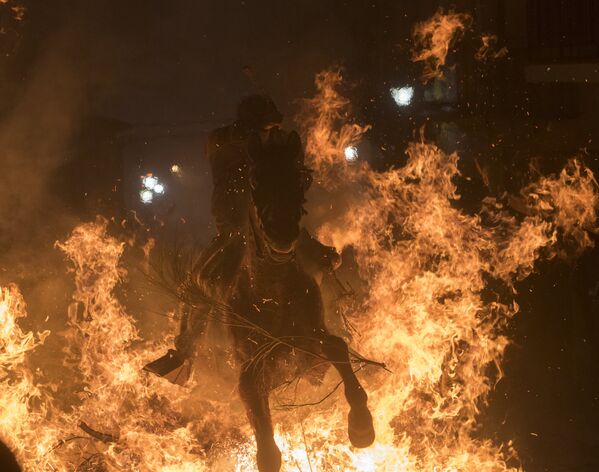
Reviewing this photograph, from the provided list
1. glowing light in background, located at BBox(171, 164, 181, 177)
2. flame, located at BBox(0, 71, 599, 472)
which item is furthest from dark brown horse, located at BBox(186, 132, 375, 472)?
glowing light in background, located at BBox(171, 164, 181, 177)

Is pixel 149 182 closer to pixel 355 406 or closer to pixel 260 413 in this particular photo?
pixel 260 413

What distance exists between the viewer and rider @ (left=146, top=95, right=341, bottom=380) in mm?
5242

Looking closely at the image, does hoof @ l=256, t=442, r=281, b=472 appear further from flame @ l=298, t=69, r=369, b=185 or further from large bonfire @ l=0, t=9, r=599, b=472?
flame @ l=298, t=69, r=369, b=185

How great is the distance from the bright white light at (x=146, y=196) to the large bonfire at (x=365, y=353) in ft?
47.2

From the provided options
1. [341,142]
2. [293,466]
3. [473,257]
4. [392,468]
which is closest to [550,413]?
[473,257]

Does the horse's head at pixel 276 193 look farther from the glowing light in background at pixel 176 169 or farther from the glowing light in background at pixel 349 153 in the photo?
the glowing light in background at pixel 176 169

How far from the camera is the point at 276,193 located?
4.59 m

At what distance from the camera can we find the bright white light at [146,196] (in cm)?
2395

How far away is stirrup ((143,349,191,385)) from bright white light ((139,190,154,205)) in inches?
720

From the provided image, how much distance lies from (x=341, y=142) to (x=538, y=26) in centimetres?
419

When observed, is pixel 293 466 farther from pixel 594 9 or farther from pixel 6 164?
pixel 594 9

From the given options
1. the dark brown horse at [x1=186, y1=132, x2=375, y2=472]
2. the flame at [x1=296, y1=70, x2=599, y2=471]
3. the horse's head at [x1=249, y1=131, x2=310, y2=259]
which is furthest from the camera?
the flame at [x1=296, y1=70, x2=599, y2=471]

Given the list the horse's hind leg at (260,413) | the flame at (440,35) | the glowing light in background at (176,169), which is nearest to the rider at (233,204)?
the horse's hind leg at (260,413)

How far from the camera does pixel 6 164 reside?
375 inches
